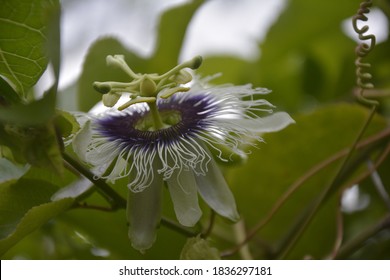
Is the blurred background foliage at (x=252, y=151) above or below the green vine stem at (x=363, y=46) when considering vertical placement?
below

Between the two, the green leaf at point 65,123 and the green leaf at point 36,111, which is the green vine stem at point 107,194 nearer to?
the green leaf at point 65,123

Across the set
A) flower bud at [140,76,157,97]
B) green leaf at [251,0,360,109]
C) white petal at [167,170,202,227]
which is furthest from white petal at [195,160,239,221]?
green leaf at [251,0,360,109]

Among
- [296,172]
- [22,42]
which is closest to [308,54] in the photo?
[296,172]

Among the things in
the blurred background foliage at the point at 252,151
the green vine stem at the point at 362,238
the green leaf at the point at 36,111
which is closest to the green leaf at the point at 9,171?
the blurred background foliage at the point at 252,151

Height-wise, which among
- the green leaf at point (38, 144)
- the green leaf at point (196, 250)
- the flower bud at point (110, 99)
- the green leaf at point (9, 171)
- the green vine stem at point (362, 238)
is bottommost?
the green vine stem at point (362, 238)

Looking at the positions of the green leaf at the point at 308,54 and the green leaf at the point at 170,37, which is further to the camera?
the green leaf at the point at 308,54
